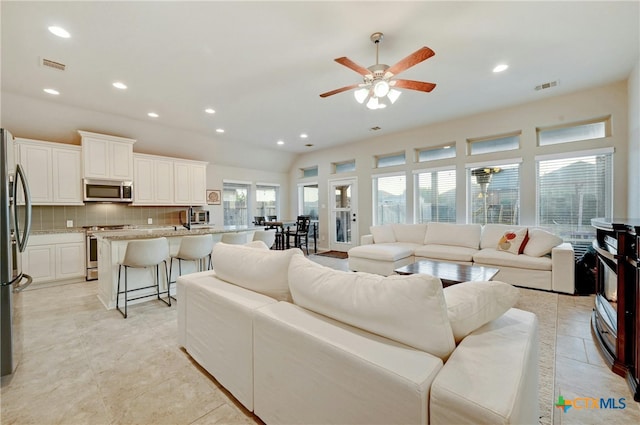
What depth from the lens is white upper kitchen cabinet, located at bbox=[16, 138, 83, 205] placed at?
4078 mm

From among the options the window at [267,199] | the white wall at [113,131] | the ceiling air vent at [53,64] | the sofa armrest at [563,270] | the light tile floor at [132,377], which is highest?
the ceiling air vent at [53,64]

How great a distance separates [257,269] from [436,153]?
5.14 meters

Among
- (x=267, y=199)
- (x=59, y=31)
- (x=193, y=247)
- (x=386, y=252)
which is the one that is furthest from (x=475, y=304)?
(x=267, y=199)

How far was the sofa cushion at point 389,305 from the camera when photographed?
3.22 ft

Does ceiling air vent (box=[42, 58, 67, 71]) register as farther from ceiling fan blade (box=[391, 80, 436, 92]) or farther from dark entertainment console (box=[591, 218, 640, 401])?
dark entertainment console (box=[591, 218, 640, 401])

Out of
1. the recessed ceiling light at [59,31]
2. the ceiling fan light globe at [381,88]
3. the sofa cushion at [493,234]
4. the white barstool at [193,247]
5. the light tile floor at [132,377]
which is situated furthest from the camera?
the sofa cushion at [493,234]

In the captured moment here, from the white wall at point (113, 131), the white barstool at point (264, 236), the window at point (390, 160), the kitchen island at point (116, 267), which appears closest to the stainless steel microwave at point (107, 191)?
the white wall at point (113, 131)

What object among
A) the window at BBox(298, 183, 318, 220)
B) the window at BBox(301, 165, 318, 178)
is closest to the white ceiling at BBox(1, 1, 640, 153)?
the window at BBox(301, 165, 318, 178)

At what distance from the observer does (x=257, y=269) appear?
1.75 metres

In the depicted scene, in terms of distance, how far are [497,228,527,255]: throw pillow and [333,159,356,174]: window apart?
385cm

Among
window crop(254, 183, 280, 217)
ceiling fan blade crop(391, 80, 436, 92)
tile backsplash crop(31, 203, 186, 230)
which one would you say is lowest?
tile backsplash crop(31, 203, 186, 230)

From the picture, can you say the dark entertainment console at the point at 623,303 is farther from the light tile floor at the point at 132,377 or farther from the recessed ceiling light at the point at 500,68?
the recessed ceiling light at the point at 500,68

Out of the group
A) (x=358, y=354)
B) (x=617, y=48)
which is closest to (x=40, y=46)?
(x=358, y=354)

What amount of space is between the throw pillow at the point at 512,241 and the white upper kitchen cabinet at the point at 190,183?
6.03 meters
